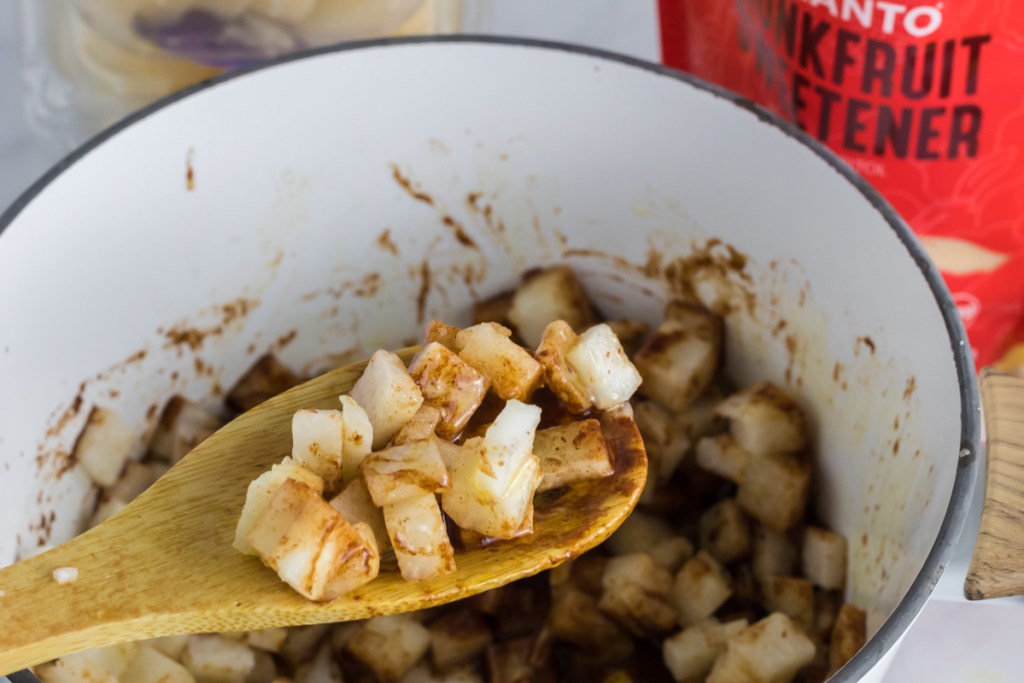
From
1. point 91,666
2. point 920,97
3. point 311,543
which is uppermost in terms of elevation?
point 920,97

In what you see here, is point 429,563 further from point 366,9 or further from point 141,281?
point 366,9

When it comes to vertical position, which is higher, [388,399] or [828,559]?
[388,399]

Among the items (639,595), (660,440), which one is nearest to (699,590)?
(639,595)

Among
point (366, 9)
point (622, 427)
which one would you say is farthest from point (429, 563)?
point (366, 9)

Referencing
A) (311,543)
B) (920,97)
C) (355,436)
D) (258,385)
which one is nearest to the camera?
(311,543)

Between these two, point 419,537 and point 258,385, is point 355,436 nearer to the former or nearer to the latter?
point 419,537

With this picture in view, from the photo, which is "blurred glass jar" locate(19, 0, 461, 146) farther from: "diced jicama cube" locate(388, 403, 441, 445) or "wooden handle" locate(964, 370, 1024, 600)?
"wooden handle" locate(964, 370, 1024, 600)

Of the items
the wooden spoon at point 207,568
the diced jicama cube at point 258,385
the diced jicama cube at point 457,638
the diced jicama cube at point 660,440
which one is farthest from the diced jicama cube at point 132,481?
the diced jicama cube at point 660,440

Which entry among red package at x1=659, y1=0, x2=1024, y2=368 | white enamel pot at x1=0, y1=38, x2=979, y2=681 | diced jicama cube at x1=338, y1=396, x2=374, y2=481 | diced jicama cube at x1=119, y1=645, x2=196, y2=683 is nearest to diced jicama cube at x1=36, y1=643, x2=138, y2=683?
diced jicama cube at x1=119, y1=645, x2=196, y2=683
